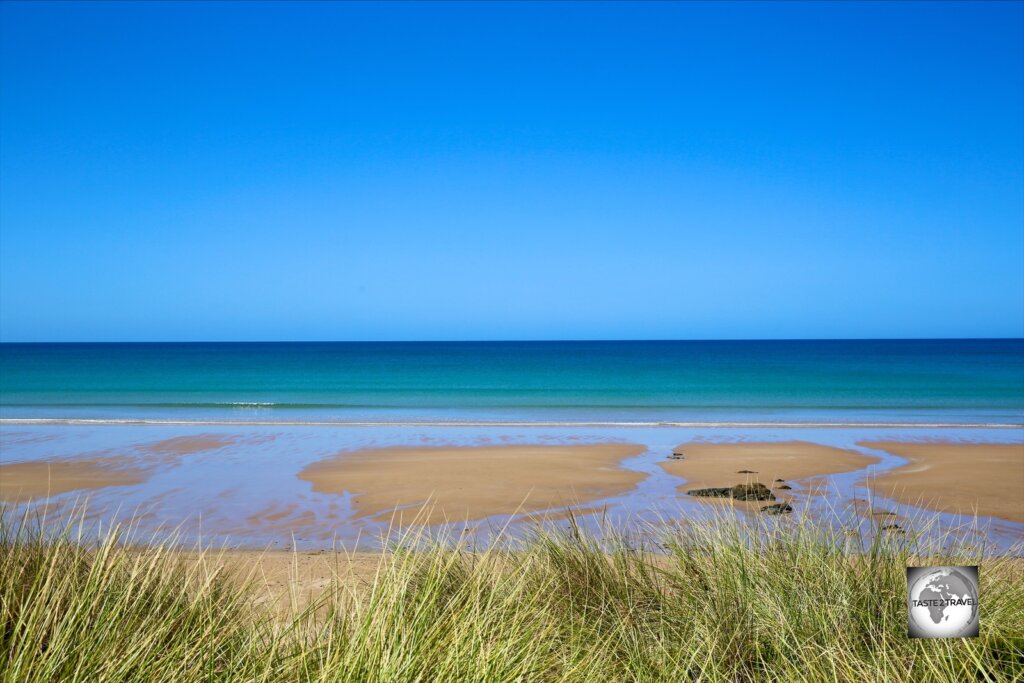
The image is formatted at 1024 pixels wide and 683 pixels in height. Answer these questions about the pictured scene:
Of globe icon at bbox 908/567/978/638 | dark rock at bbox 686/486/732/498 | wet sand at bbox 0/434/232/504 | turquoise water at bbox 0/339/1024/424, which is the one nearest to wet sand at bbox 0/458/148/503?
wet sand at bbox 0/434/232/504

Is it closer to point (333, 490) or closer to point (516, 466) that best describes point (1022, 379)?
point (516, 466)

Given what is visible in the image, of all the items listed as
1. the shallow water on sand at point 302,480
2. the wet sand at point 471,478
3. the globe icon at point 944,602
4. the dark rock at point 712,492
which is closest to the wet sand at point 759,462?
the dark rock at point 712,492

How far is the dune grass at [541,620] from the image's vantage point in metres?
2.82

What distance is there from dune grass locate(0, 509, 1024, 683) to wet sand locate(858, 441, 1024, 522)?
4930 mm

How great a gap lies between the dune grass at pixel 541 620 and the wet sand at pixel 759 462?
237 inches

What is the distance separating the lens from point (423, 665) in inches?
112

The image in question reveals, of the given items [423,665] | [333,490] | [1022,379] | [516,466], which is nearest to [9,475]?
[333,490]

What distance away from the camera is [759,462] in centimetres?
1405

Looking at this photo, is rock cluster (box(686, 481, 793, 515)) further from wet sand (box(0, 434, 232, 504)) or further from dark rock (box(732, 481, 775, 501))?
wet sand (box(0, 434, 232, 504))

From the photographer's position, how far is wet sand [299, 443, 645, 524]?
400 inches

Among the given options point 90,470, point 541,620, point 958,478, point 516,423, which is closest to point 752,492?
point 958,478

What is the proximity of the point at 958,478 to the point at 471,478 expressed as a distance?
8.06 m

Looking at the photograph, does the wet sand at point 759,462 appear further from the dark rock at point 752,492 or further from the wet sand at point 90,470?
the wet sand at point 90,470

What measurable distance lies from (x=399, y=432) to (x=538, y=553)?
1519 cm
